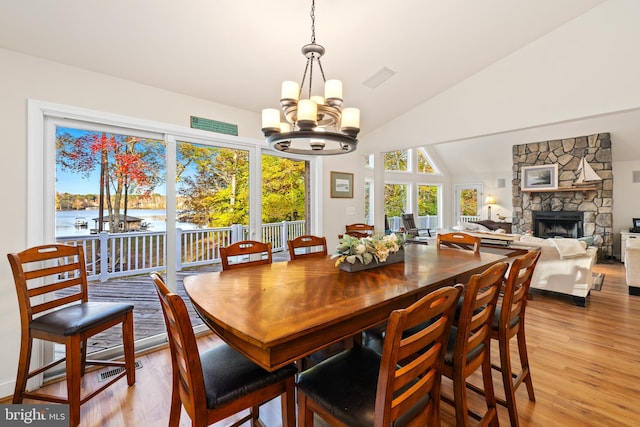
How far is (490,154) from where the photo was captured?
8570 mm

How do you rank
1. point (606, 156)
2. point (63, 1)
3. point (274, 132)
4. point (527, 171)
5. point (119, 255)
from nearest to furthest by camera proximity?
point (63, 1) < point (274, 132) < point (119, 255) < point (606, 156) < point (527, 171)

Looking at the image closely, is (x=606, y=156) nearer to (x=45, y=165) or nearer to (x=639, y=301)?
(x=639, y=301)

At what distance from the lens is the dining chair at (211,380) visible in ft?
3.69

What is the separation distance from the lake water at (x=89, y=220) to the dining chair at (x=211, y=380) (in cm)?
186

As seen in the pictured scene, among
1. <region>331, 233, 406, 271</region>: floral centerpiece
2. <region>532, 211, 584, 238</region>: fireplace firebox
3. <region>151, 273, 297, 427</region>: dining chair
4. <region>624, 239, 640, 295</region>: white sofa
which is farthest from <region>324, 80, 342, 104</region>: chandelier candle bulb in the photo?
<region>532, 211, 584, 238</region>: fireplace firebox

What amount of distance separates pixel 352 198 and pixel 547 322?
9.25ft

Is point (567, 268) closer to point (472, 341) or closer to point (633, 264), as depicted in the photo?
point (633, 264)

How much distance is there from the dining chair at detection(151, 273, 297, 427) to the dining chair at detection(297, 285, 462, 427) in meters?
0.12

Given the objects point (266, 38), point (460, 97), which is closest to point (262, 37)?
point (266, 38)

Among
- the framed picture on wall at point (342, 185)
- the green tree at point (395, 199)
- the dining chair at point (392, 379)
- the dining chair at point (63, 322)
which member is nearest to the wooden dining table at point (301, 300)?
the dining chair at point (392, 379)

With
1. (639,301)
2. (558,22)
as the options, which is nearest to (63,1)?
(558,22)

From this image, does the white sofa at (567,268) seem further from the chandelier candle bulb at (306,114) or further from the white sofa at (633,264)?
the chandelier candle bulb at (306,114)

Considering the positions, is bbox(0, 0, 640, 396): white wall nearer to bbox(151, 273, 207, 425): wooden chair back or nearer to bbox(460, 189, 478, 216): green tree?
bbox(151, 273, 207, 425): wooden chair back

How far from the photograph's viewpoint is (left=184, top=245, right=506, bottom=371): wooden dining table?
108cm
